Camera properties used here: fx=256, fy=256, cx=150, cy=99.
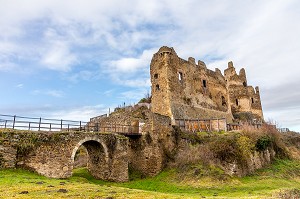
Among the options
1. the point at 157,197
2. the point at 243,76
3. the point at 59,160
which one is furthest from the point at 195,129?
the point at 243,76

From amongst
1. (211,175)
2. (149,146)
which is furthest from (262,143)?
(149,146)

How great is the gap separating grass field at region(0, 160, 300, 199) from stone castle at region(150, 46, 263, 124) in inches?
416

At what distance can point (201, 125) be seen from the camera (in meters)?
33.1

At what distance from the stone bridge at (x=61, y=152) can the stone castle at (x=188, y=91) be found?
1026 centimetres

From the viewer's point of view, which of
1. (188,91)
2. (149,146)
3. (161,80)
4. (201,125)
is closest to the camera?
(149,146)

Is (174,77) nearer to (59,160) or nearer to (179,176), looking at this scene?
(179,176)

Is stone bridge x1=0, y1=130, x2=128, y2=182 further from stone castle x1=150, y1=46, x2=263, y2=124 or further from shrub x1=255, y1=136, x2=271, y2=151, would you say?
shrub x1=255, y1=136, x2=271, y2=151

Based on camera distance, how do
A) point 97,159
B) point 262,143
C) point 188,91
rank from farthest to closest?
point 188,91, point 262,143, point 97,159

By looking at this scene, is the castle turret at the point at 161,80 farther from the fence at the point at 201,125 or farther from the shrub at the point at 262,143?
the shrub at the point at 262,143

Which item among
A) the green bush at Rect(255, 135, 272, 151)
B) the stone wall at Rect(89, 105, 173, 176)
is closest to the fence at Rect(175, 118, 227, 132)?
the stone wall at Rect(89, 105, 173, 176)

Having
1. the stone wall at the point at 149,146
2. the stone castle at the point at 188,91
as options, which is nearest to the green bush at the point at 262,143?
the stone castle at the point at 188,91

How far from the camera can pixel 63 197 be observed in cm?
1170

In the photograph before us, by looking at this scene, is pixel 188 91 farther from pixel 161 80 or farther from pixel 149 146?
pixel 149 146

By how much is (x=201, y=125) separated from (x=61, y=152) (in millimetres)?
18754
